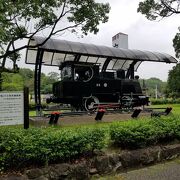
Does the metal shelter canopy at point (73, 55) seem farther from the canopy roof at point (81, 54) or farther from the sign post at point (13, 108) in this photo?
the sign post at point (13, 108)

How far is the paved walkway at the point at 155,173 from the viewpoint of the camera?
593 cm

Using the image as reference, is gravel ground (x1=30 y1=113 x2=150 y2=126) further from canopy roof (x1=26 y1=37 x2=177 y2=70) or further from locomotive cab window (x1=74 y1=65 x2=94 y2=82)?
canopy roof (x1=26 y1=37 x2=177 y2=70)

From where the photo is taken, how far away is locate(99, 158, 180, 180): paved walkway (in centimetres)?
593

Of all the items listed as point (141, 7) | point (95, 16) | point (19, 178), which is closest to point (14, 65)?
point (95, 16)

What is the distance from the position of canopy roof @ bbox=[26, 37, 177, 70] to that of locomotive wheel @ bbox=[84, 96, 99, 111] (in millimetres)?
2599

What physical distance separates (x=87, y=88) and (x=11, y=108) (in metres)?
10.3

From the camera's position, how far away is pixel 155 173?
625 centimetres

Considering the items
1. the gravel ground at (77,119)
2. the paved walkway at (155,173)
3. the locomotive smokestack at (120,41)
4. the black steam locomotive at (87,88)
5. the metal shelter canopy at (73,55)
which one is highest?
the locomotive smokestack at (120,41)

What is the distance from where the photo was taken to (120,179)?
5.85m

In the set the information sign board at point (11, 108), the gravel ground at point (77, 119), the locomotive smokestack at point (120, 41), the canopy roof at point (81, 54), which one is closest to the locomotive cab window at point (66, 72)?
the canopy roof at point (81, 54)

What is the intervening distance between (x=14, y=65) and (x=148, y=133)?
10755mm

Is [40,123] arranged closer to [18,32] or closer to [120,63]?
[18,32]

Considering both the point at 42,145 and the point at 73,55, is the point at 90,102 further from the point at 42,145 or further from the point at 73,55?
the point at 42,145

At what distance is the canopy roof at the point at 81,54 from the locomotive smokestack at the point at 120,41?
127 cm
